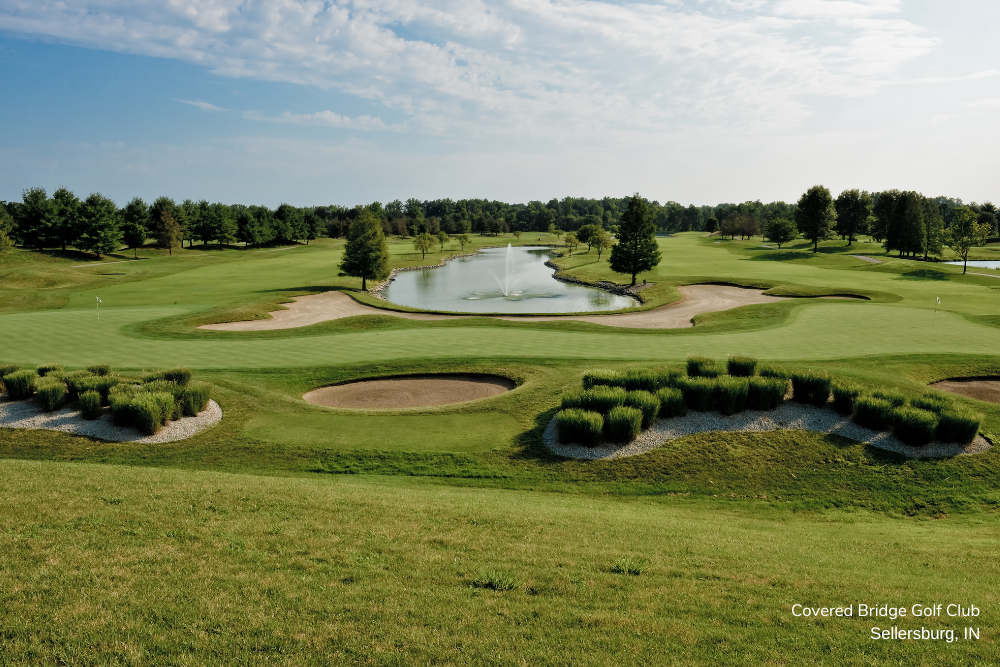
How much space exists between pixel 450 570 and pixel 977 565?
26.5ft

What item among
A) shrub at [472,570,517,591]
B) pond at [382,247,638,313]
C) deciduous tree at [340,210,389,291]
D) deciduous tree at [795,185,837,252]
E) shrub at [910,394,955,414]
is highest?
deciduous tree at [795,185,837,252]

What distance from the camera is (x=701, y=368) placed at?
18156mm

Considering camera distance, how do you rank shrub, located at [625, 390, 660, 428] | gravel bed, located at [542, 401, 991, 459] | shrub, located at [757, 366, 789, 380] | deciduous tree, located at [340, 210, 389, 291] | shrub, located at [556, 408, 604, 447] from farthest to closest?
1. deciduous tree, located at [340, 210, 389, 291]
2. shrub, located at [757, 366, 789, 380]
3. shrub, located at [625, 390, 660, 428]
4. shrub, located at [556, 408, 604, 447]
5. gravel bed, located at [542, 401, 991, 459]

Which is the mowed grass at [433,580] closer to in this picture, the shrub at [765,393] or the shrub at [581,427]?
the shrub at [581,427]

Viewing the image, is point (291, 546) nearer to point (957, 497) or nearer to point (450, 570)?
point (450, 570)

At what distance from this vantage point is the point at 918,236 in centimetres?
7981

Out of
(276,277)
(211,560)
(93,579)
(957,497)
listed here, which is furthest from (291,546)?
(276,277)

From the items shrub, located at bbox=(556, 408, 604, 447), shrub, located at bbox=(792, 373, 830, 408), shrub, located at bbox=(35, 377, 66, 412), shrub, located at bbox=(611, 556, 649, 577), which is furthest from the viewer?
shrub, located at bbox=(35, 377, 66, 412)

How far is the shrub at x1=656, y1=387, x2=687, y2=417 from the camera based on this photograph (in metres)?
16.1

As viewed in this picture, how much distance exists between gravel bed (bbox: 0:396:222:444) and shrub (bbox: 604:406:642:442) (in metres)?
11.7

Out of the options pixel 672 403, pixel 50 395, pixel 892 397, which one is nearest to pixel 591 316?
pixel 672 403

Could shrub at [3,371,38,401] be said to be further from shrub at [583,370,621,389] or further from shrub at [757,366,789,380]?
shrub at [757,366,789,380]

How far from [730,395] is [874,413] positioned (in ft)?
12.4

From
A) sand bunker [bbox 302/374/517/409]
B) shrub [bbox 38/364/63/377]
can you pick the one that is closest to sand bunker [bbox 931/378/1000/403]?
sand bunker [bbox 302/374/517/409]
